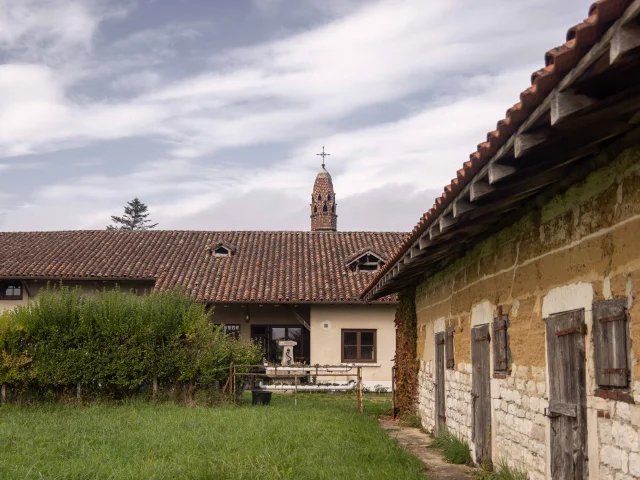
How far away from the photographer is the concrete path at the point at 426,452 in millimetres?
8906

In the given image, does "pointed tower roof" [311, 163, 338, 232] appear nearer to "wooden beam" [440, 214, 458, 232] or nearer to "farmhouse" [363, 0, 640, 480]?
"farmhouse" [363, 0, 640, 480]

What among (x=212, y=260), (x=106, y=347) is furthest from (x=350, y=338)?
(x=106, y=347)

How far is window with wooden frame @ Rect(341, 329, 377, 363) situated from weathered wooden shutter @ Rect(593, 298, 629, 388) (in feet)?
65.9

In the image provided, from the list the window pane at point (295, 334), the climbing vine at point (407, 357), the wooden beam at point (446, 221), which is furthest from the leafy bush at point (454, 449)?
the window pane at point (295, 334)

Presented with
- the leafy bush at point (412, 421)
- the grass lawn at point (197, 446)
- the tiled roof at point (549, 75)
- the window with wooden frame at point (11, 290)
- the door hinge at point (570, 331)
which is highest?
the window with wooden frame at point (11, 290)

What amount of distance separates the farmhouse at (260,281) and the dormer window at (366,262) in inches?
1.4

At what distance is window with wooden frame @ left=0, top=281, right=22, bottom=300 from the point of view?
1041 inches

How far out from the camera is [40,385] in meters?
17.1

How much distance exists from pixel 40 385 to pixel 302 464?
10411 mm

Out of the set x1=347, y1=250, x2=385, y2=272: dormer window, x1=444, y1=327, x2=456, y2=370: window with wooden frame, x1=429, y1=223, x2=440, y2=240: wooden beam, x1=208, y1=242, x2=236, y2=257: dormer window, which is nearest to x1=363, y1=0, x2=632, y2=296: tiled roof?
x1=429, y1=223, x2=440, y2=240: wooden beam

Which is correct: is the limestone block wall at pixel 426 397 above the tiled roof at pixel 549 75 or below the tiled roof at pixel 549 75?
below

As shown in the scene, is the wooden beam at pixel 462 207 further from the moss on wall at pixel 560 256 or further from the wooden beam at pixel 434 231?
the wooden beam at pixel 434 231

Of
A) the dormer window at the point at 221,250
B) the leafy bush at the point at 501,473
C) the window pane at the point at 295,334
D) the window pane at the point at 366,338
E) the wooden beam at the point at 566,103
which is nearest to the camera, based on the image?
the wooden beam at the point at 566,103

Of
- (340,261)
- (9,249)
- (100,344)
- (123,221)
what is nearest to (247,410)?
(100,344)
